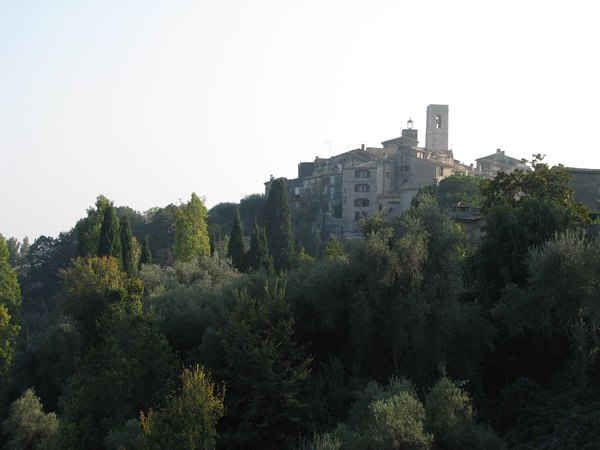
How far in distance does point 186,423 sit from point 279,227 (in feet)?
149

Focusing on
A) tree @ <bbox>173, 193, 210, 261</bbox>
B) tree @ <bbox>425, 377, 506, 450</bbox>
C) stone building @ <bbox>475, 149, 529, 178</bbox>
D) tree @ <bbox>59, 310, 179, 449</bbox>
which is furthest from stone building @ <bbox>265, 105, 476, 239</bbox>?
tree @ <bbox>425, 377, 506, 450</bbox>

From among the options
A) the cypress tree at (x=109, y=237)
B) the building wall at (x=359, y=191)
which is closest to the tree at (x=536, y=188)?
the cypress tree at (x=109, y=237)

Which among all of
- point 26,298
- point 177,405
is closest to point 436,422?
point 177,405

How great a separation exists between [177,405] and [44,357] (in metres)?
20.6

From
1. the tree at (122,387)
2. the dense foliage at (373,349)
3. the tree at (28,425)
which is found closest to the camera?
the dense foliage at (373,349)

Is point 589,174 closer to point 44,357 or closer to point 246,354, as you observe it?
point 246,354

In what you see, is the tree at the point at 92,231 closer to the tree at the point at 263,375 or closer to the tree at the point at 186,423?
the tree at the point at 263,375

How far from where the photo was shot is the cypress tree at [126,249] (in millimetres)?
54600

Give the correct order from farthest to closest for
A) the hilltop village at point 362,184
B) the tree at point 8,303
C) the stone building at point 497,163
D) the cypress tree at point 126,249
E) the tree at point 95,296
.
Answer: the stone building at point 497,163 < the hilltop village at point 362,184 < the cypress tree at point 126,249 < the tree at point 8,303 < the tree at point 95,296

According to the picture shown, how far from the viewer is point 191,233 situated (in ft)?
200

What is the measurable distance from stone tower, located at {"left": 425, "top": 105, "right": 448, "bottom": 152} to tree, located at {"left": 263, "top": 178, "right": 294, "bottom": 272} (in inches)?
2373

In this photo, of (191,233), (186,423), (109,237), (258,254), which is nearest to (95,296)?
(186,423)

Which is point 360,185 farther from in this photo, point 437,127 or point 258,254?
point 437,127

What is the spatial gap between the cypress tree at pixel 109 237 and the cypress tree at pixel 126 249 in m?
1.04
